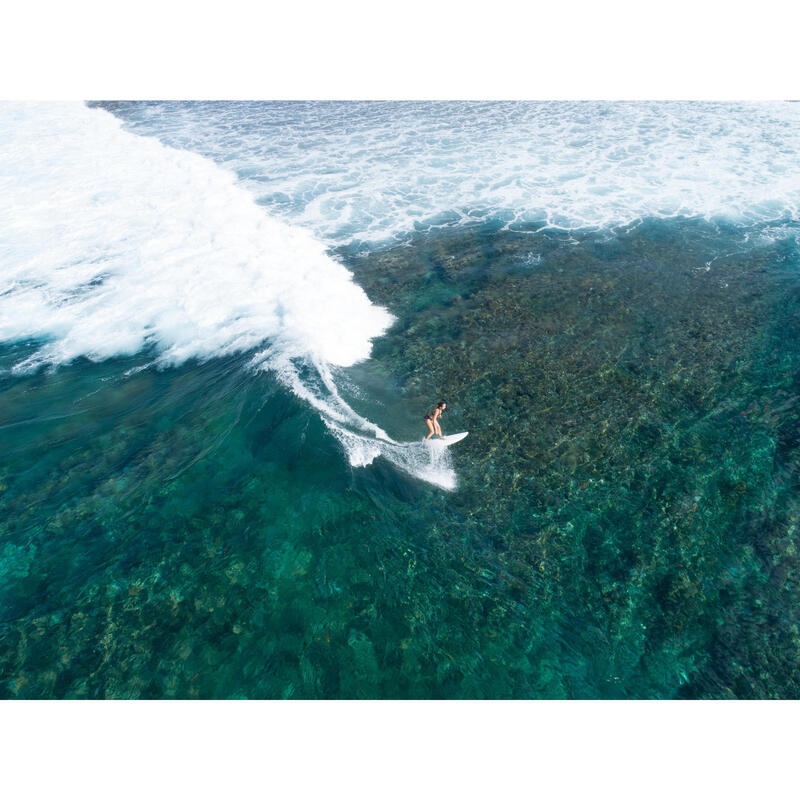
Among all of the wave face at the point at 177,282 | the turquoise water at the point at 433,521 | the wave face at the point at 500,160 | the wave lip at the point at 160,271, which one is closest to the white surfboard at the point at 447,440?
the turquoise water at the point at 433,521

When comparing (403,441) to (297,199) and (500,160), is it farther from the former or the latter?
(500,160)

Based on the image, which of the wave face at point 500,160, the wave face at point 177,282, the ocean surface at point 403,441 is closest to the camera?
the ocean surface at point 403,441

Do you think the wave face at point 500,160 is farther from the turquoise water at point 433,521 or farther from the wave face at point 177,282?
the turquoise water at point 433,521

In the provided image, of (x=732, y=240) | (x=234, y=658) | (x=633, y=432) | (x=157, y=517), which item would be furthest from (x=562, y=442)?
(x=732, y=240)

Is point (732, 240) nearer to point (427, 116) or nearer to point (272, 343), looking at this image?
point (272, 343)

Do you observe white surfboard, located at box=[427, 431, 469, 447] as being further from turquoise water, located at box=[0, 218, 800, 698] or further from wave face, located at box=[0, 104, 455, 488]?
wave face, located at box=[0, 104, 455, 488]
